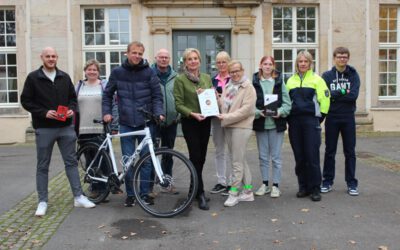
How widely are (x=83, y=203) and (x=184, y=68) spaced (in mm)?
2066

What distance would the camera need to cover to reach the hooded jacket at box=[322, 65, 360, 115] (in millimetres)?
6445

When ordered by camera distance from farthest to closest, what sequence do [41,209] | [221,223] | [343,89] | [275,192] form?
[275,192] < [343,89] < [41,209] < [221,223]

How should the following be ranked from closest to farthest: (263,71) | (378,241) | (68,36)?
1. (378,241)
2. (263,71)
3. (68,36)

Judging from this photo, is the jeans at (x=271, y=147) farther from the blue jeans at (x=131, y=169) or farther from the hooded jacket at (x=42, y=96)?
the hooded jacket at (x=42, y=96)

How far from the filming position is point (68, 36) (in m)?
13.7

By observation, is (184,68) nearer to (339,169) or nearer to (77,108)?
(77,108)

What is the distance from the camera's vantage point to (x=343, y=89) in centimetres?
645

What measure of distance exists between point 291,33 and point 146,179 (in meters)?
9.78

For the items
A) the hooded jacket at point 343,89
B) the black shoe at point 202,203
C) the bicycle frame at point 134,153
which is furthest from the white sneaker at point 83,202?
the hooded jacket at point 343,89

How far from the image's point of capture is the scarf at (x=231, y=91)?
6.00 metres

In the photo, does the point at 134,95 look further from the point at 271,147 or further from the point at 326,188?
the point at 326,188

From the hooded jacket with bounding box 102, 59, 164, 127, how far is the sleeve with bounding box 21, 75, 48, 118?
769 mm

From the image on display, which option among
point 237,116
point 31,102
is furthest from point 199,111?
point 31,102

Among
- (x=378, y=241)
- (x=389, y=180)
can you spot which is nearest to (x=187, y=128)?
(x=378, y=241)
